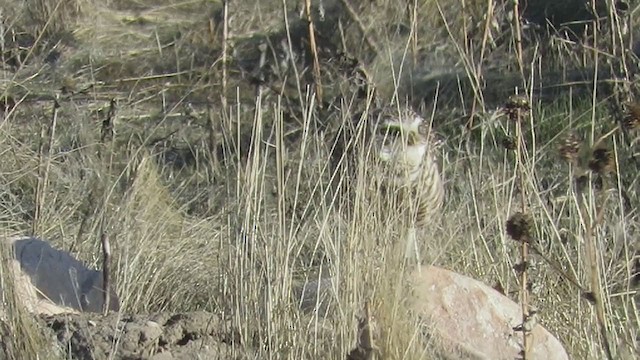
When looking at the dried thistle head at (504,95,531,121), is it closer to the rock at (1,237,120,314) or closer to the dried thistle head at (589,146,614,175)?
the dried thistle head at (589,146,614,175)

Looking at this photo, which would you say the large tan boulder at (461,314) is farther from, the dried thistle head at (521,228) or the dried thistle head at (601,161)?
the dried thistle head at (601,161)

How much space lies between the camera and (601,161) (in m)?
2.90

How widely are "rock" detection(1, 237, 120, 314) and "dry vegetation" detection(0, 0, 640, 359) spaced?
17 cm

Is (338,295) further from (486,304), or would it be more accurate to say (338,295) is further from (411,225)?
(486,304)

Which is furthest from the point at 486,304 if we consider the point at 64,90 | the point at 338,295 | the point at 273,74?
the point at 273,74

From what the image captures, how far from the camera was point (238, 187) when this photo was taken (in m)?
4.02

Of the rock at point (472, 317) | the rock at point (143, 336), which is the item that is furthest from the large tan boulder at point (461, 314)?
the rock at point (143, 336)

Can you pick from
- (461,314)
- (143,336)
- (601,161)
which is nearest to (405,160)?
(461,314)

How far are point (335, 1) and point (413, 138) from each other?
424cm

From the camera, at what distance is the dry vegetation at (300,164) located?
393 centimetres

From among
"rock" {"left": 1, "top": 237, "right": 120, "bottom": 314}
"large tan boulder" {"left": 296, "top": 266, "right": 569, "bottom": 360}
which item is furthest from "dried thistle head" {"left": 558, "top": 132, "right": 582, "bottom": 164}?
"rock" {"left": 1, "top": 237, "right": 120, "bottom": 314}

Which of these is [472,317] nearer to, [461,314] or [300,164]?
[461,314]

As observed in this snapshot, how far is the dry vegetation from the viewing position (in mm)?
3928

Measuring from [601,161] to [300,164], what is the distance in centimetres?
124
